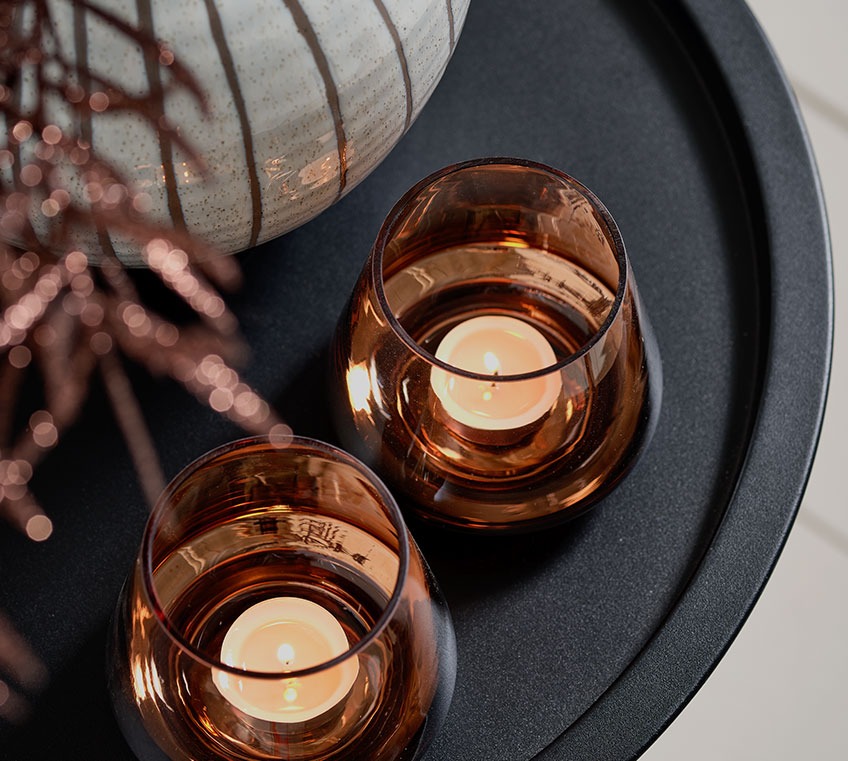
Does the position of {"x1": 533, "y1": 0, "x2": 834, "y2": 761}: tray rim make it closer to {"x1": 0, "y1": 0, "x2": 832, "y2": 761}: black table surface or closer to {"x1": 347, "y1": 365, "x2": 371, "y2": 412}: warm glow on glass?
{"x1": 0, "y1": 0, "x2": 832, "y2": 761}: black table surface

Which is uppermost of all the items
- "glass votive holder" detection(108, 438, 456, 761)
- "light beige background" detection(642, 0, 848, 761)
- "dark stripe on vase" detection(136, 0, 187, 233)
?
"dark stripe on vase" detection(136, 0, 187, 233)

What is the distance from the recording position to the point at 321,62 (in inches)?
11.7

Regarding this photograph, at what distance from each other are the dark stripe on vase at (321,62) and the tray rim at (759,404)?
0.59ft

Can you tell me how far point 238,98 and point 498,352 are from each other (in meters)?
0.13

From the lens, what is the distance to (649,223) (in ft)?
1.41

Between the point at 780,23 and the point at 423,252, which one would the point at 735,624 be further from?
the point at 780,23

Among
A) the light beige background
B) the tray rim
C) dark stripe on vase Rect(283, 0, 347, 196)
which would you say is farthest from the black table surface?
the light beige background

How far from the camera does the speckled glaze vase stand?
0.28 m

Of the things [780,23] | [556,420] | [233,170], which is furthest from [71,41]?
[780,23]

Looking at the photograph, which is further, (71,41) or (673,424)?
(673,424)

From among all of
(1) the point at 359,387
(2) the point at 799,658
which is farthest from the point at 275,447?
(2) the point at 799,658

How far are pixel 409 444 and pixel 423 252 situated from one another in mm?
72

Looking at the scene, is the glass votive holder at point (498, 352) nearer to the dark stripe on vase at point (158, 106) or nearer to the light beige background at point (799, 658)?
the dark stripe on vase at point (158, 106)

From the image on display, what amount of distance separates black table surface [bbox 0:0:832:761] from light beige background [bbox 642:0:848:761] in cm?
37
